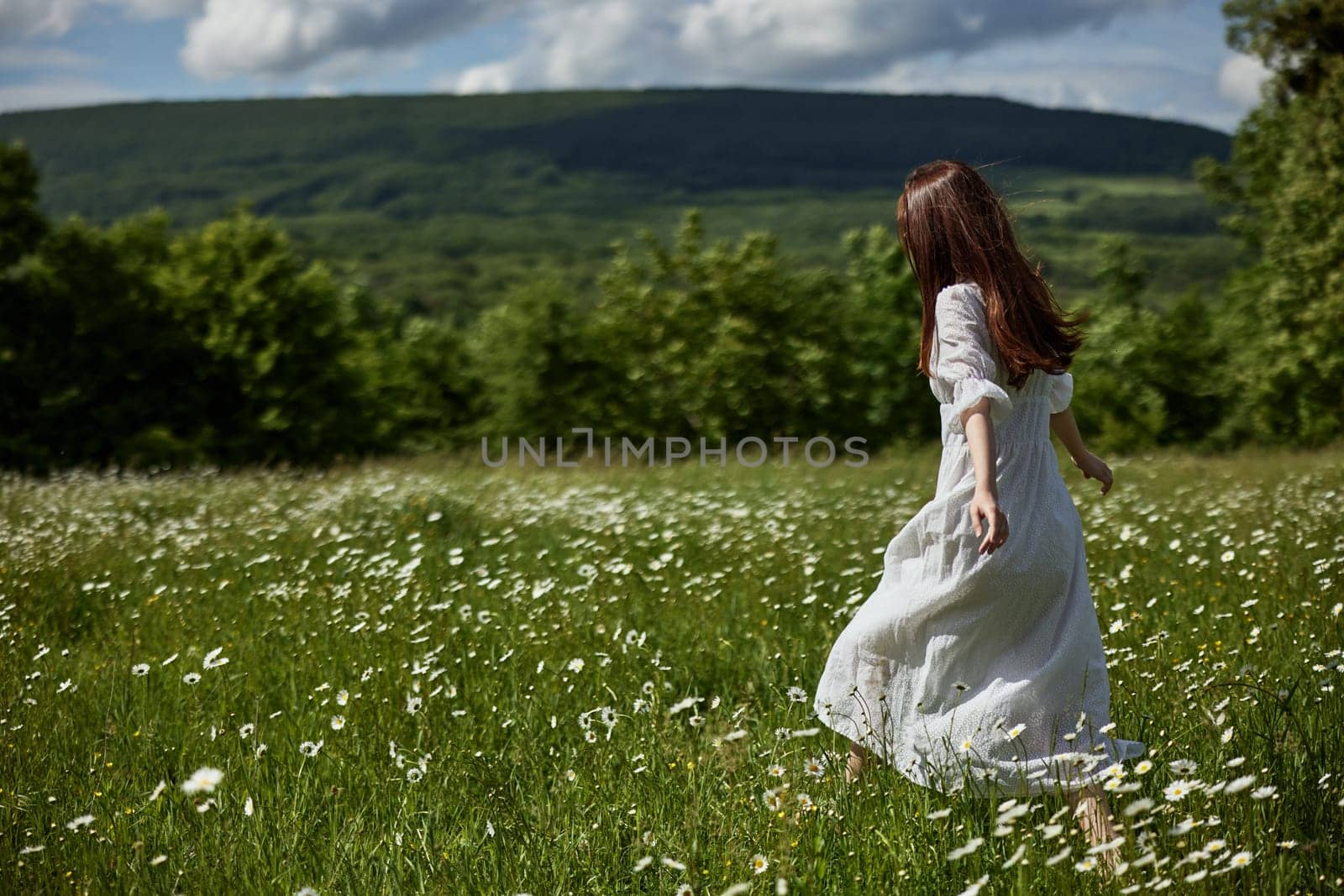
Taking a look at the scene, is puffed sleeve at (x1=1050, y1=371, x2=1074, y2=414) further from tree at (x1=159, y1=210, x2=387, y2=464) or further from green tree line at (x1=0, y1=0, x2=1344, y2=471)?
tree at (x1=159, y1=210, x2=387, y2=464)

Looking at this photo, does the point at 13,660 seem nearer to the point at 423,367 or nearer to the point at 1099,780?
the point at 1099,780

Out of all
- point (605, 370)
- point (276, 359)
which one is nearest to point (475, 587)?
point (276, 359)

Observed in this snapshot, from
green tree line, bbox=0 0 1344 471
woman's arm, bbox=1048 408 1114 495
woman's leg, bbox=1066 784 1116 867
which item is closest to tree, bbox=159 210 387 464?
green tree line, bbox=0 0 1344 471

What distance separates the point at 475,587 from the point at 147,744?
7.19ft

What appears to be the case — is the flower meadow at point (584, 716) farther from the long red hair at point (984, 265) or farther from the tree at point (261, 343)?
the tree at point (261, 343)

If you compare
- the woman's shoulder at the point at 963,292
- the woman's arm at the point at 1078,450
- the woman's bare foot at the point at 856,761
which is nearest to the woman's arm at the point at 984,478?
the woman's shoulder at the point at 963,292

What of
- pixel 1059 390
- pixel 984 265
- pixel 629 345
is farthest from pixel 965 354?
pixel 629 345

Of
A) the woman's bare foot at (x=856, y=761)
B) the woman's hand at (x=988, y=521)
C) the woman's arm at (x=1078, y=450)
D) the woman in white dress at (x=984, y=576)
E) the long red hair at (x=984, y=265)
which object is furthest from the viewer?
the woman's arm at (x=1078, y=450)

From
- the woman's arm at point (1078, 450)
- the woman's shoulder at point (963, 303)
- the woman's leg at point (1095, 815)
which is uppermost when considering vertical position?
the woman's shoulder at point (963, 303)

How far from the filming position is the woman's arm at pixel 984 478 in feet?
8.86

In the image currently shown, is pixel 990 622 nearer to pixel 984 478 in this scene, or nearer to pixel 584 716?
pixel 984 478

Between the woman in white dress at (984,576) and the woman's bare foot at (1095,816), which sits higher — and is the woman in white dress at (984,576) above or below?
above

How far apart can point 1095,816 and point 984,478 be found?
886 mm

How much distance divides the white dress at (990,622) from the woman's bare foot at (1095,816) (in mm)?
65
